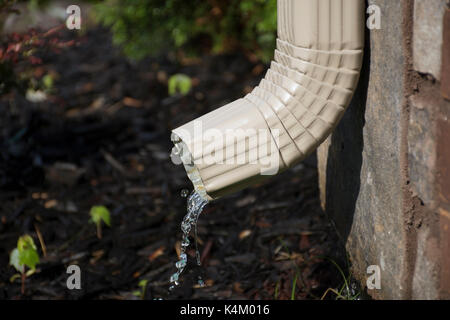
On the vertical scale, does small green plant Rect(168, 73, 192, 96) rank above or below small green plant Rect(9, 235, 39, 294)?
above

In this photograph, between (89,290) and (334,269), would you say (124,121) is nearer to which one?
(89,290)

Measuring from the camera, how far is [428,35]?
134cm

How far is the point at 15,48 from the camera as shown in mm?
A: 2324

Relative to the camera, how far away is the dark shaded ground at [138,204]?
236cm

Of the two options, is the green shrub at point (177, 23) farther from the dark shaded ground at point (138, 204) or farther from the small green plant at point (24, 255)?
the small green plant at point (24, 255)

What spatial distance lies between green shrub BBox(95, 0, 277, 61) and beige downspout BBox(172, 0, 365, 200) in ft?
7.06

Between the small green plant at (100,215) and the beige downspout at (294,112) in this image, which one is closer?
the beige downspout at (294,112)

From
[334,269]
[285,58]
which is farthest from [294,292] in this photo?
[285,58]

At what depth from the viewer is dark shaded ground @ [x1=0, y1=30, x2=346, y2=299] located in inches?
93.0

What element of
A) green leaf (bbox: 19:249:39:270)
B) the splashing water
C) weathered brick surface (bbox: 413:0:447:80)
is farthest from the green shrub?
weathered brick surface (bbox: 413:0:447:80)

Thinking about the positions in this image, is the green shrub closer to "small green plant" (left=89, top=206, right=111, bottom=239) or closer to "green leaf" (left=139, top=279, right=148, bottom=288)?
"small green plant" (left=89, top=206, right=111, bottom=239)

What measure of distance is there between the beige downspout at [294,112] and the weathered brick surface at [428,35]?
0.22 meters

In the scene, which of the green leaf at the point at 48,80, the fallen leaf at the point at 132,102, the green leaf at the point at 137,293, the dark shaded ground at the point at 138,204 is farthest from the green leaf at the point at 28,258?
the green leaf at the point at 48,80
